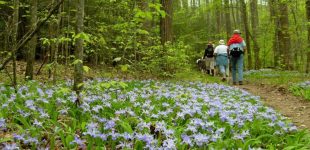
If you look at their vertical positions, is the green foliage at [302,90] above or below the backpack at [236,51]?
below

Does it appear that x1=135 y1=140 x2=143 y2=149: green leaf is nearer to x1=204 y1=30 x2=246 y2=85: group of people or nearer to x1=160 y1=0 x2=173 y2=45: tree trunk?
x1=160 y1=0 x2=173 y2=45: tree trunk

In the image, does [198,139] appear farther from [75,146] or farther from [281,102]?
[281,102]

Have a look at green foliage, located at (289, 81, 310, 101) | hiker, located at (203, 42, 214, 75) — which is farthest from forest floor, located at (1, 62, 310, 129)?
hiker, located at (203, 42, 214, 75)

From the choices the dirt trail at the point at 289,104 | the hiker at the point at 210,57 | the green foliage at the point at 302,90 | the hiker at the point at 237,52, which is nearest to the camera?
the dirt trail at the point at 289,104

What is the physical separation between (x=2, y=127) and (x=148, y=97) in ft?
9.98

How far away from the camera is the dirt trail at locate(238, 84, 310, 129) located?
20.3ft

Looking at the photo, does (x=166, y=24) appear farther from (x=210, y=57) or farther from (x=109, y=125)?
(x=109, y=125)

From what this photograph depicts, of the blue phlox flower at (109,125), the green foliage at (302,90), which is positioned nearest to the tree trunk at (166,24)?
the green foliage at (302,90)

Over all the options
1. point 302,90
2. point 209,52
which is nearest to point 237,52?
point 302,90

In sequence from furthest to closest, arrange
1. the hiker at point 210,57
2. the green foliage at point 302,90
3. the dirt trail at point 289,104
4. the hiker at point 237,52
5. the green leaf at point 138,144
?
the hiker at point 210,57
the hiker at point 237,52
the green foliage at point 302,90
the dirt trail at point 289,104
the green leaf at point 138,144

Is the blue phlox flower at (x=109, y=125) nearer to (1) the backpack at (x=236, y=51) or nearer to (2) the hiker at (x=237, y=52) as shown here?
(2) the hiker at (x=237, y=52)

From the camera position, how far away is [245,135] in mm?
3900

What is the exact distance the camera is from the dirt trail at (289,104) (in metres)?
6.20

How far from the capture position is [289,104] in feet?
26.2
